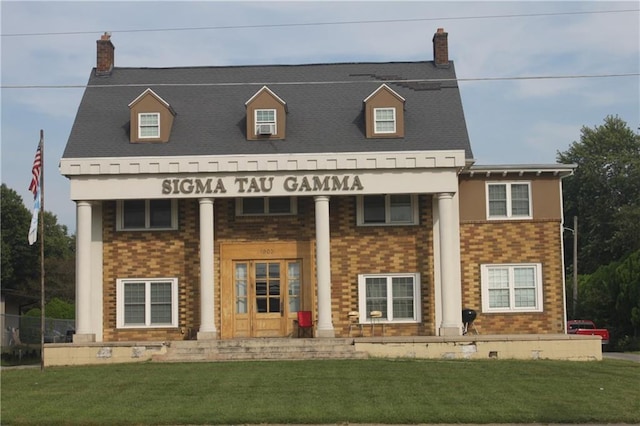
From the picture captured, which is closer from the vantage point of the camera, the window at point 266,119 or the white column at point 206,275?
the white column at point 206,275

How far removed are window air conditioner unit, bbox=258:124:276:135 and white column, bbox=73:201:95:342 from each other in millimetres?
6192

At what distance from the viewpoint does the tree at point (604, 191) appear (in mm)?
73688

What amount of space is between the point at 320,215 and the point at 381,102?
471cm

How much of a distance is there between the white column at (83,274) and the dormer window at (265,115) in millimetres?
6052

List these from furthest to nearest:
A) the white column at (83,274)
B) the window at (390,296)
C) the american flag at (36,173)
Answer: the window at (390,296) → the white column at (83,274) → the american flag at (36,173)

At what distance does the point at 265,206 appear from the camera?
104ft

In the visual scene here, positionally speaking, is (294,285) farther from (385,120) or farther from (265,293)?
(385,120)

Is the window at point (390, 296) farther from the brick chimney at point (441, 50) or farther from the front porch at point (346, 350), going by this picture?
the brick chimney at point (441, 50)

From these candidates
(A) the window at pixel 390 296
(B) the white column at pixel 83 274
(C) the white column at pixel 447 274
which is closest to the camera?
(C) the white column at pixel 447 274

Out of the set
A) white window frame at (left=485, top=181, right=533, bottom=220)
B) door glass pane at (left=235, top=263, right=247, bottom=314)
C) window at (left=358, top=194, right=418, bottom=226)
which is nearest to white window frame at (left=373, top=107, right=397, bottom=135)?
window at (left=358, top=194, right=418, bottom=226)

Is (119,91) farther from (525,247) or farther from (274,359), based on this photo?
(525,247)

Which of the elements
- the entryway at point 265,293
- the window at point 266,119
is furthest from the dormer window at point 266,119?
the entryway at point 265,293

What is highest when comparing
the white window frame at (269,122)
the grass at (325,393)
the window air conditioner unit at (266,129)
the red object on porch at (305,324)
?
the white window frame at (269,122)

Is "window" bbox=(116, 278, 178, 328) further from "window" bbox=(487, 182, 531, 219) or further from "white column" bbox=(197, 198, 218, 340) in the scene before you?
"window" bbox=(487, 182, 531, 219)
